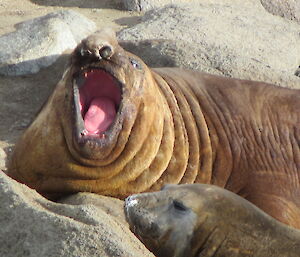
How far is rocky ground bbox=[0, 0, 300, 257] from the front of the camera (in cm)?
344

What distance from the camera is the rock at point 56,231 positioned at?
3320 millimetres

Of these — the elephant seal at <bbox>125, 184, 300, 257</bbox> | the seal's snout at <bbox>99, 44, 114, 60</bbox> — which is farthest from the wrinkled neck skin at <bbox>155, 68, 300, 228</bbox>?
the elephant seal at <bbox>125, 184, 300, 257</bbox>

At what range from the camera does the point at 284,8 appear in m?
10.3

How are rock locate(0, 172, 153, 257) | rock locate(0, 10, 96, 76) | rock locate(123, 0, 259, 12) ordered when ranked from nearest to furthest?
rock locate(0, 172, 153, 257)
rock locate(0, 10, 96, 76)
rock locate(123, 0, 259, 12)

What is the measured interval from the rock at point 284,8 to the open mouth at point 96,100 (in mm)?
5475

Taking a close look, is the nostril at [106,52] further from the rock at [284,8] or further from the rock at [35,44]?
the rock at [284,8]

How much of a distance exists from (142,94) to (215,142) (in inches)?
24.6

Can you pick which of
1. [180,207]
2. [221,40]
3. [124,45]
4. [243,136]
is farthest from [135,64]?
[221,40]

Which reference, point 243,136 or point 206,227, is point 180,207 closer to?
point 206,227

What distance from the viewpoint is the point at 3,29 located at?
8.43 meters

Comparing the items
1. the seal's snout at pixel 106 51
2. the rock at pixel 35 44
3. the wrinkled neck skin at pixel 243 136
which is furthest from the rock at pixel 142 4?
the seal's snout at pixel 106 51


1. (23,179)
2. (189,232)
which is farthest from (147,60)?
(189,232)

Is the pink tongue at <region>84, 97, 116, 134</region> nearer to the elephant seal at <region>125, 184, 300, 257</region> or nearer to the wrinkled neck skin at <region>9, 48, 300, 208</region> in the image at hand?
the wrinkled neck skin at <region>9, 48, 300, 208</region>

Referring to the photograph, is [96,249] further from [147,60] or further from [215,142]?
[147,60]
